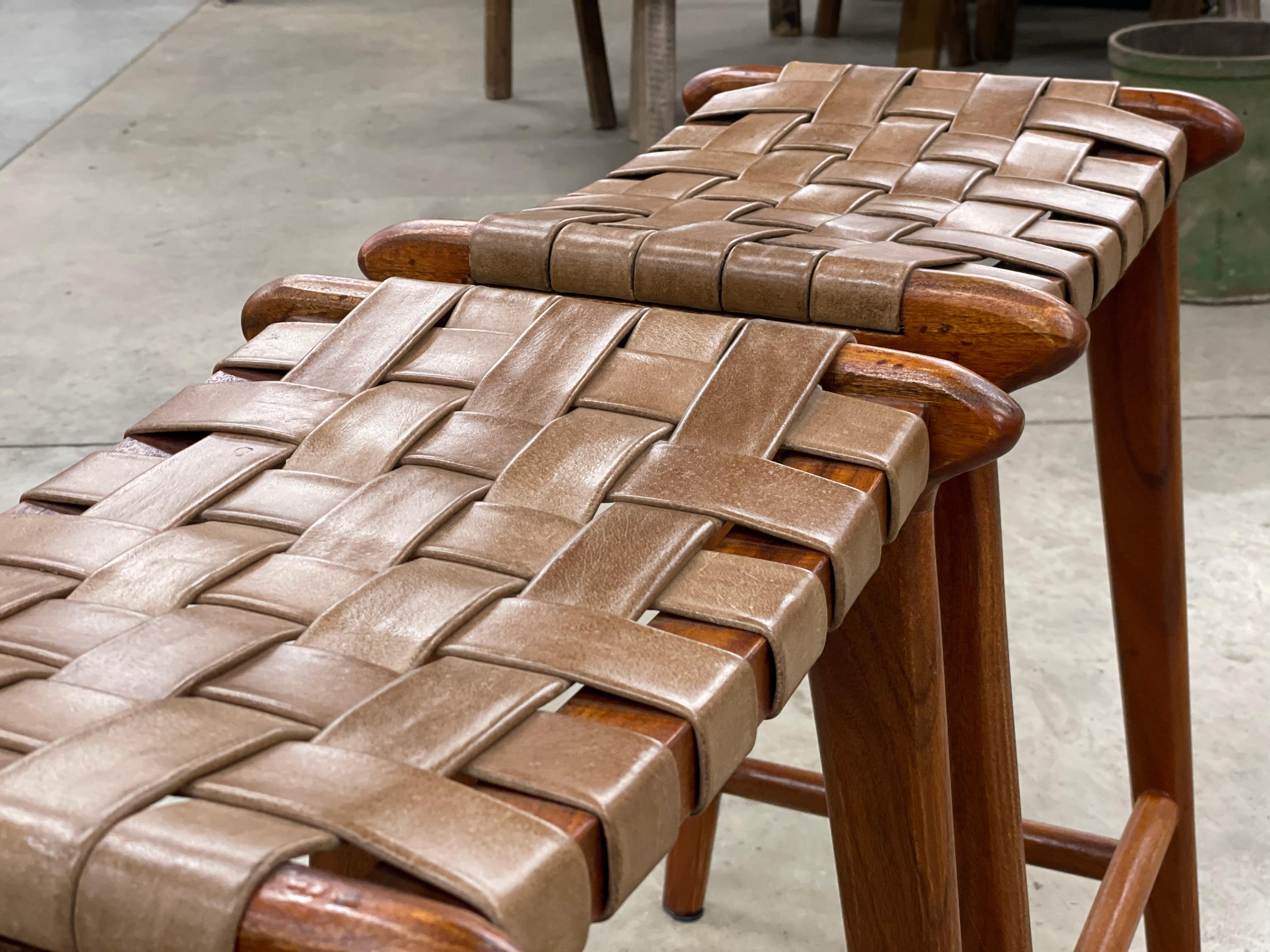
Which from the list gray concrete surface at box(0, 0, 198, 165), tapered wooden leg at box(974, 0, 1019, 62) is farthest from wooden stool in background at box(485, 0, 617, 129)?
gray concrete surface at box(0, 0, 198, 165)

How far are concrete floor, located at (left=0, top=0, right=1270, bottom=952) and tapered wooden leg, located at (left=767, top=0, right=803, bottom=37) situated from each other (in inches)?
1.9

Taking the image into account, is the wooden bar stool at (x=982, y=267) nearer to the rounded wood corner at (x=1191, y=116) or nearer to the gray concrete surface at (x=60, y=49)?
the rounded wood corner at (x=1191, y=116)

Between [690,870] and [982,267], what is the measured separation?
78 centimetres

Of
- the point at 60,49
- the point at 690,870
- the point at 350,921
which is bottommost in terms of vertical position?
the point at 690,870

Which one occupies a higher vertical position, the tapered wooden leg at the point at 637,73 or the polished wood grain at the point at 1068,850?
the tapered wooden leg at the point at 637,73

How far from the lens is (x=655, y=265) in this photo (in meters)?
0.59

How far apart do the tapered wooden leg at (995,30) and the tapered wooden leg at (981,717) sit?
321 cm

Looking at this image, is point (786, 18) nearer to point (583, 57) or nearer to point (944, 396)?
point (583, 57)

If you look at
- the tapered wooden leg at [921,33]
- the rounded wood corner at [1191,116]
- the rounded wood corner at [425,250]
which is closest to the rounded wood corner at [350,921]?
the rounded wood corner at [425,250]

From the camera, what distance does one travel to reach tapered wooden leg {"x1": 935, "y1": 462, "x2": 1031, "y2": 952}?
755 millimetres

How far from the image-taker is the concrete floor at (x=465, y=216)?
135 cm

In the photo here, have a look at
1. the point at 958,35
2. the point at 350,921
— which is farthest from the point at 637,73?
the point at 350,921

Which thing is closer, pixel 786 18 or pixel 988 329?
pixel 988 329

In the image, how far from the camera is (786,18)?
4070mm
